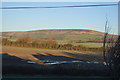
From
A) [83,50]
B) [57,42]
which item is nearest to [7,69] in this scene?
[57,42]

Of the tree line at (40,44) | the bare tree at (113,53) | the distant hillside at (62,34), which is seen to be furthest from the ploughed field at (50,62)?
the bare tree at (113,53)

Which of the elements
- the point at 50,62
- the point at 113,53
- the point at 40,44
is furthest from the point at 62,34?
the point at 113,53

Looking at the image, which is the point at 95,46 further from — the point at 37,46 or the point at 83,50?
the point at 37,46

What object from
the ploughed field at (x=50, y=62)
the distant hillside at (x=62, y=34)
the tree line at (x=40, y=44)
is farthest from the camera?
the tree line at (x=40, y=44)

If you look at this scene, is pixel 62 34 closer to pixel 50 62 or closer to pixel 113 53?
pixel 50 62

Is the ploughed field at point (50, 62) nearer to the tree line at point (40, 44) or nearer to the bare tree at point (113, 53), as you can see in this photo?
the tree line at point (40, 44)

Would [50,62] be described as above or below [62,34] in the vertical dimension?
below
